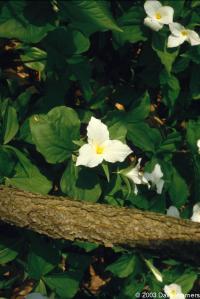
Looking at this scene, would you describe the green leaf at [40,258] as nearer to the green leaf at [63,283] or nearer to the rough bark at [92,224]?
the green leaf at [63,283]

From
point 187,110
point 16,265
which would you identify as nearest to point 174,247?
point 16,265

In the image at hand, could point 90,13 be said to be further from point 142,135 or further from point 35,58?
point 142,135

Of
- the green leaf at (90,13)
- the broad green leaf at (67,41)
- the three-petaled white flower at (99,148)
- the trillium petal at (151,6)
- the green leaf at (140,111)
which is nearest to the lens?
the green leaf at (90,13)

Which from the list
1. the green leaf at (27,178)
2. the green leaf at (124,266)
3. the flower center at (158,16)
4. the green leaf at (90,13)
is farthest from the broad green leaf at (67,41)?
the green leaf at (124,266)

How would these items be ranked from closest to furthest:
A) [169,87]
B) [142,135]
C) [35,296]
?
[35,296], [142,135], [169,87]

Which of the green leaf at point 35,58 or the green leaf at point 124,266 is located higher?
the green leaf at point 35,58

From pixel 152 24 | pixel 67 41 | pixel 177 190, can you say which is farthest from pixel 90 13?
pixel 177 190
